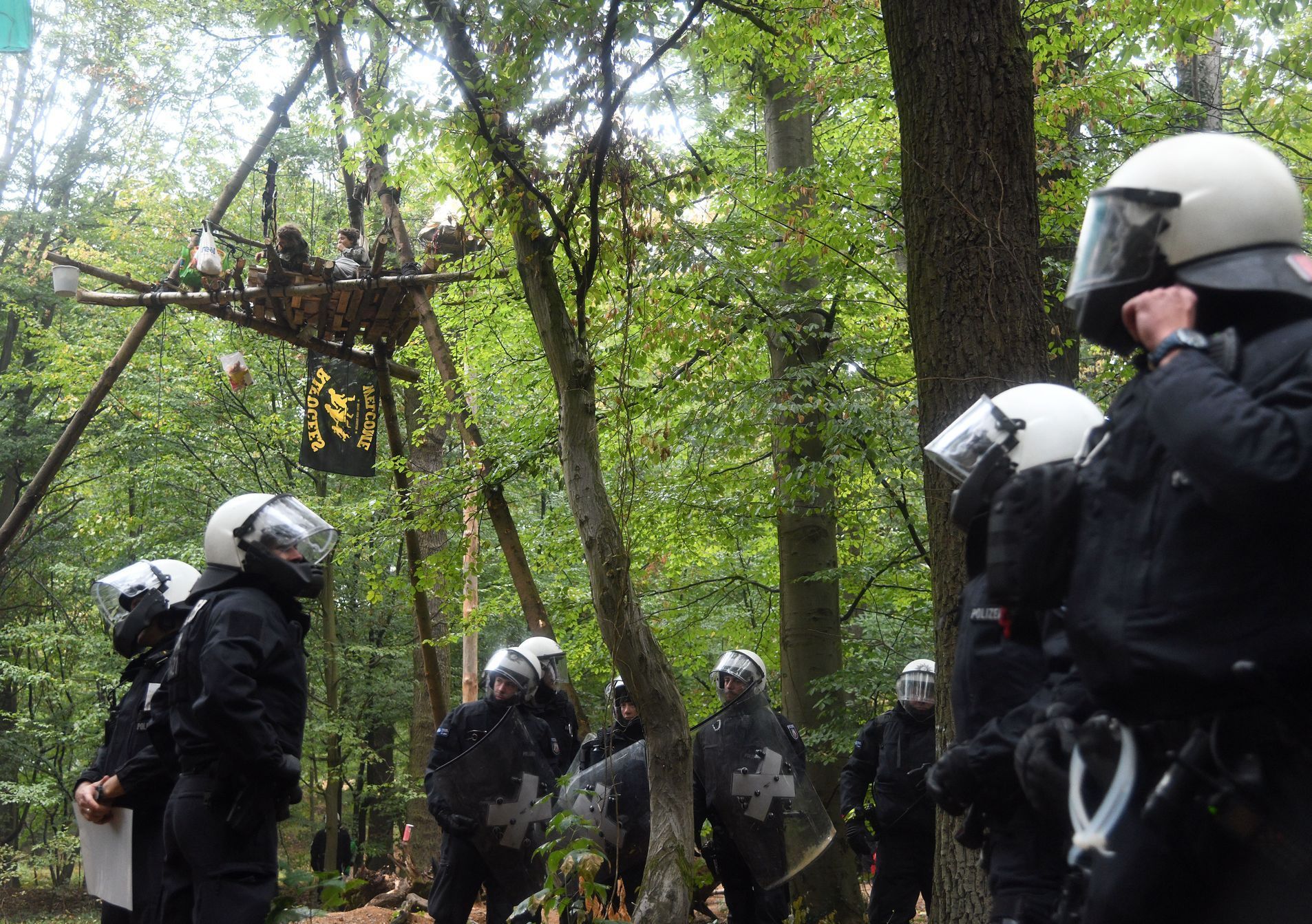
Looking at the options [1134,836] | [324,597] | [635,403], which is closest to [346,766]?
[324,597]

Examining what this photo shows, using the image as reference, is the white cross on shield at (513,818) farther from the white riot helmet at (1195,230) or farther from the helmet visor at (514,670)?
the white riot helmet at (1195,230)

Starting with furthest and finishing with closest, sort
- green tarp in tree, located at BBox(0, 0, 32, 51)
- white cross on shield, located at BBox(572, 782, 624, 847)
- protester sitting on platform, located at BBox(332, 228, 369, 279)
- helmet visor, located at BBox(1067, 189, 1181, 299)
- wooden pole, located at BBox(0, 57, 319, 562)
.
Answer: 1. protester sitting on platform, located at BBox(332, 228, 369, 279)
2. wooden pole, located at BBox(0, 57, 319, 562)
3. white cross on shield, located at BBox(572, 782, 624, 847)
4. green tarp in tree, located at BBox(0, 0, 32, 51)
5. helmet visor, located at BBox(1067, 189, 1181, 299)

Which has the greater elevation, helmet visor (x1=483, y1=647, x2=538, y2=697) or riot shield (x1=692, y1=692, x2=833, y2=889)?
helmet visor (x1=483, y1=647, x2=538, y2=697)

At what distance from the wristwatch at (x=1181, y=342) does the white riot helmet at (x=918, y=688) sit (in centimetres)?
562

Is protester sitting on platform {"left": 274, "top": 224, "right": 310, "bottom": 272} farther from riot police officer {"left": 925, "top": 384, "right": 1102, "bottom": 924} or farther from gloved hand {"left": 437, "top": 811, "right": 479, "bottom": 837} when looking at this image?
riot police officer {"left": 925, "top": 384, "right": 1102, "bottom": 924}

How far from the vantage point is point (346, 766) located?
19641 millimetres

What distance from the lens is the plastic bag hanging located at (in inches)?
371

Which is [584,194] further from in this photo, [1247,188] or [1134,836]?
[1134,836]

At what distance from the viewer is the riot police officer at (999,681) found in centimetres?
292

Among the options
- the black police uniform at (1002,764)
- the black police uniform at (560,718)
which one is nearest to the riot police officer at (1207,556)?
the black police uniform at (1002,764)

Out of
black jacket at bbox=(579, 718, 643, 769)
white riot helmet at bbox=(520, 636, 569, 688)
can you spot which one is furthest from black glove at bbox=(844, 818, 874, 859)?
white riot helmet at bbox=(520, 636, 569, 688)

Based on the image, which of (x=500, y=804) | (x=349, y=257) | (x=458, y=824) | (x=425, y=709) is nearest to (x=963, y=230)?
(x=500, y=804)

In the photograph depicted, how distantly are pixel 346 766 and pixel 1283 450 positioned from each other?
1964 centimetres

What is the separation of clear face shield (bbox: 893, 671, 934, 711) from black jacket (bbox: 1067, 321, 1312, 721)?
219 inches
